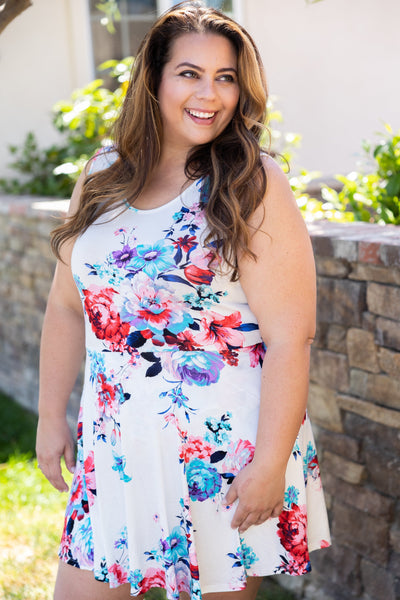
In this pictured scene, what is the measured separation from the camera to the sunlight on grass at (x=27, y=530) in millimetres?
2904

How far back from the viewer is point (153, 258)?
166 cm

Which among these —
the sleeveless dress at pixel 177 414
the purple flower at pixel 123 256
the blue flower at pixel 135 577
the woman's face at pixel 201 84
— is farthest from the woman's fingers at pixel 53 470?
the woman's face at pixel 201 84

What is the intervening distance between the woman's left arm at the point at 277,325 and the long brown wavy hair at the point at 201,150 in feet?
0.14

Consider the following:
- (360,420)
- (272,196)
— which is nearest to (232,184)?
(272,196)

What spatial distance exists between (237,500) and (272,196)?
0.70 meters

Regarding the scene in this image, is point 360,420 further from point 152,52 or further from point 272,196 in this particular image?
point 152,52

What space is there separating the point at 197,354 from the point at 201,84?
645mm

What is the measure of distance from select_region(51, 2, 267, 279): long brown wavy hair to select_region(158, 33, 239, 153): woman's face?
0.02 metres

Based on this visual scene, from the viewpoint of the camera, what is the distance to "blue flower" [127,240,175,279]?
164 centimetres

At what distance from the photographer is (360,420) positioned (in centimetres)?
253

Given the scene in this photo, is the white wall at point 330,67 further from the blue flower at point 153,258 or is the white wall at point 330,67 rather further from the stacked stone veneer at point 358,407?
the blue flower at point 153,258

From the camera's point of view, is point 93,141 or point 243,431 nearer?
point 243,431

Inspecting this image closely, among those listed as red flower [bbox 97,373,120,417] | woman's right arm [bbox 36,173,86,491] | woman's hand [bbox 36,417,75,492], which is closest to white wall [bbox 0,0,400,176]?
woman's right arm [bbox 36,173,86,491]

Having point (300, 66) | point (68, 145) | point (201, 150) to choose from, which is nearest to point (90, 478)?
point (201, 150)
